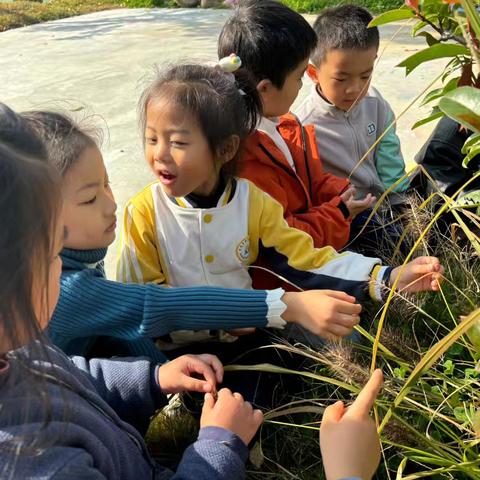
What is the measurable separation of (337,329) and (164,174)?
0.55m

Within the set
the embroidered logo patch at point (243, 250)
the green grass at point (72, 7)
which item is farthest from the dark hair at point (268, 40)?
the green grass at point (72, 7)

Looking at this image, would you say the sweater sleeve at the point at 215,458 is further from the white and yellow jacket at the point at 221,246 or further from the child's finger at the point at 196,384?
the white and yellow jacket at the point at 221,246

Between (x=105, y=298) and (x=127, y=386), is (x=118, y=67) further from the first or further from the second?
(x=127, y=386)

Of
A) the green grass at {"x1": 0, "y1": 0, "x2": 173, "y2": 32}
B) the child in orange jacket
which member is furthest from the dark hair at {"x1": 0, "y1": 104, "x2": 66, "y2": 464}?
the green grass at {"x1": 0, "y1": 0, "x2": 173, "y2": 32}

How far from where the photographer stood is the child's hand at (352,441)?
1027 mm

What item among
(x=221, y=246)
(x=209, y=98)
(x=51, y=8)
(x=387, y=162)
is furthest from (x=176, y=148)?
(x=51, y=8)

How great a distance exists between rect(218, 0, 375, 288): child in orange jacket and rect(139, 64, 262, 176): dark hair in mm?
185

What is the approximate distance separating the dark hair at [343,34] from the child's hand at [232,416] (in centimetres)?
141

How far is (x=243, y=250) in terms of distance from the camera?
1.74 metres

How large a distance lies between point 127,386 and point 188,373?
13 centimetres

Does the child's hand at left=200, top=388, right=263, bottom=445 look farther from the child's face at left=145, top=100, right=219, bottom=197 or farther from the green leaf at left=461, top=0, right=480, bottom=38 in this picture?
the green leaf at left=461, top=0, right=480, bottom=38

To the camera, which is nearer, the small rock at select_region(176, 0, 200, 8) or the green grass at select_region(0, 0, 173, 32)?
the green grass at select_region(0, 0, 173, 32)

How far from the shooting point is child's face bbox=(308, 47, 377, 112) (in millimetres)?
2229

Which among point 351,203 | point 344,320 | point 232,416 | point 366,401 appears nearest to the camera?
point 366,401
